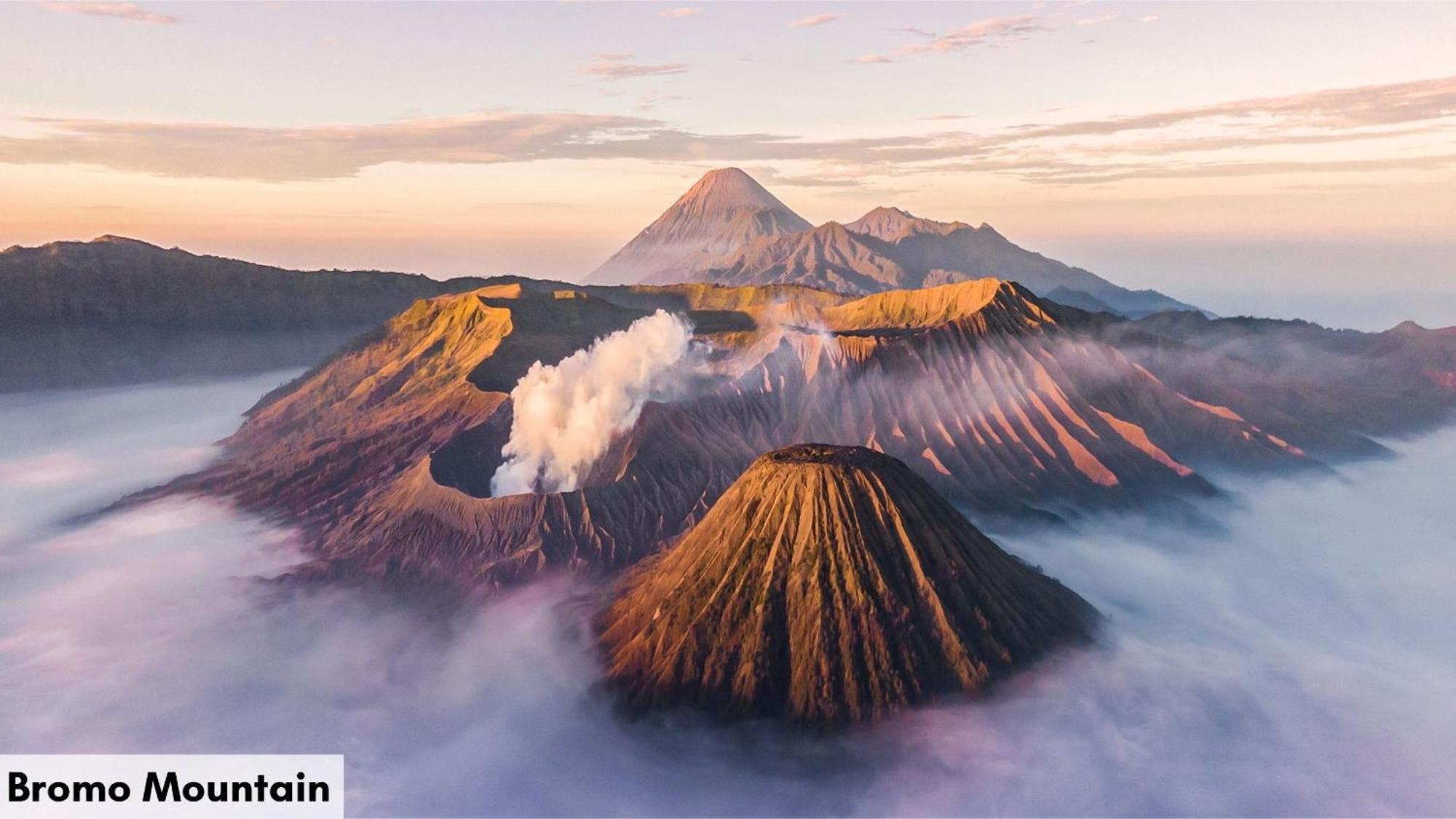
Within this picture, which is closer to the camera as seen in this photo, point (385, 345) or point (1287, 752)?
point (1287, 752)

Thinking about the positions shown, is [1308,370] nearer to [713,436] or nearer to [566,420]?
[713,436]

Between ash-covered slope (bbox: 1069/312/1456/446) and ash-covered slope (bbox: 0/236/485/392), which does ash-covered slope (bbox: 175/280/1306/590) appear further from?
ash-covered slope (bbox: 0/236/485/392)

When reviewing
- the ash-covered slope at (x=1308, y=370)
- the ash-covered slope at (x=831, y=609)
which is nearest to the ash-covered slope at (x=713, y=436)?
the ash-covered slope at (x=1308, y=370)

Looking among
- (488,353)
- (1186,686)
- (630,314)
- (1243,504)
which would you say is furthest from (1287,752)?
(630,314)

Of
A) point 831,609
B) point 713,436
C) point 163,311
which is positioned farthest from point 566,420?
point 163,311

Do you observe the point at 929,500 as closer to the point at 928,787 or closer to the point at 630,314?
the point at 928,787
